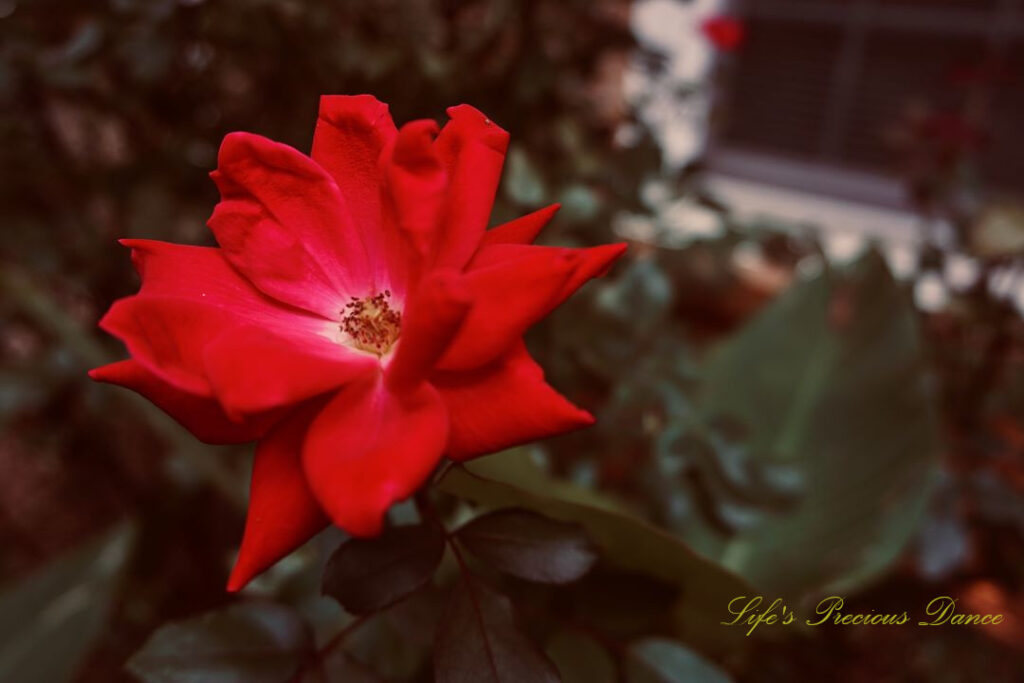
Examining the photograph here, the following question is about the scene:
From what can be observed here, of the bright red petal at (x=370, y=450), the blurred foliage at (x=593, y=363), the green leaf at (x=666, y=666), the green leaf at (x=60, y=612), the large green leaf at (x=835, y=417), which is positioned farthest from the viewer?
the green leaf at (x=60, y=612)

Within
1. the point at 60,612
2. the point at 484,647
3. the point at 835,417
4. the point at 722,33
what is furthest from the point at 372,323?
the point at 722,33

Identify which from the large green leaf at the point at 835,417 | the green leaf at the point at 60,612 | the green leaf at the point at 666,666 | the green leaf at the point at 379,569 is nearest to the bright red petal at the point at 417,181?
the green leaf at the point at 379,569

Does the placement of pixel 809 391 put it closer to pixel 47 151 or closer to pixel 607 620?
Result: pixel 607 620

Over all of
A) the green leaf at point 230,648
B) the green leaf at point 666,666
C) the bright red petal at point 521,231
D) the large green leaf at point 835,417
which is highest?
the bright red petal at point 521,231

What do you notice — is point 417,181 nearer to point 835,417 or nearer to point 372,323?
point 372,323

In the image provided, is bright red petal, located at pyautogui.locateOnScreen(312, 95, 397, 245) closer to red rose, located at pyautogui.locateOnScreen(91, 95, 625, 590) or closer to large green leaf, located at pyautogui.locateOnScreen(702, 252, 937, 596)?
red rose, located at pyautogui.locateOnScreen(91, 95, 625, 590)

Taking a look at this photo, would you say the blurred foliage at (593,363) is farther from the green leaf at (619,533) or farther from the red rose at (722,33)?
the red rose at (722,33)
